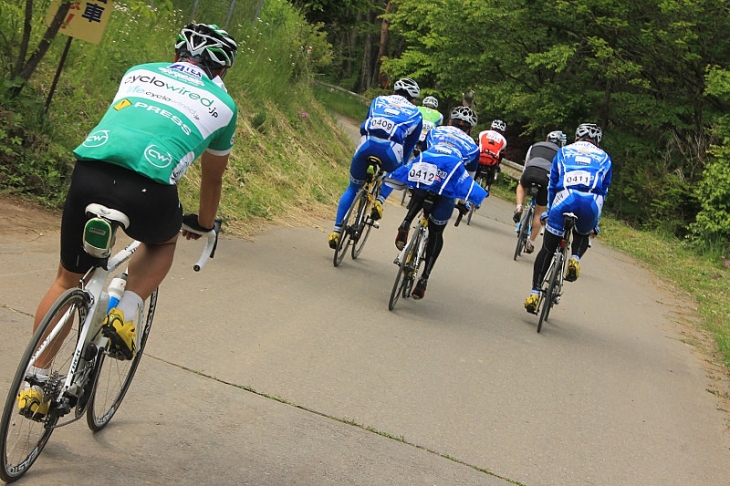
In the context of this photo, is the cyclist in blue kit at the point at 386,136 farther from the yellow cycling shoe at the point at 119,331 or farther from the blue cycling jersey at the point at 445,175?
the yellow cycling shoe at the point at 119,331

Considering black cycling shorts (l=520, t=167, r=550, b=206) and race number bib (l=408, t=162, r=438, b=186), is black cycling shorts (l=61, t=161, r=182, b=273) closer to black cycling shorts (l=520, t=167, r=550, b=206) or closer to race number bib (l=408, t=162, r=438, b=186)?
race number bib (l=408, t=162, r=438, b=186)

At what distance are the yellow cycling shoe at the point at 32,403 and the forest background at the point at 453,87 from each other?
560 cm

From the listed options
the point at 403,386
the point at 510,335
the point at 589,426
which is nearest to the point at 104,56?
the point at 510,335

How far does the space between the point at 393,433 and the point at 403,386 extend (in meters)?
1.10

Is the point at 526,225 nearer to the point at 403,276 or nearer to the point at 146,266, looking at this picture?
the point at 403,276

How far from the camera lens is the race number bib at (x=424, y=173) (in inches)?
398

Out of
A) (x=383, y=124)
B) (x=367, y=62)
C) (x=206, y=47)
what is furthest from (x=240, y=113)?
(x=367, y=62)

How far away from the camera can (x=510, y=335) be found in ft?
32.8

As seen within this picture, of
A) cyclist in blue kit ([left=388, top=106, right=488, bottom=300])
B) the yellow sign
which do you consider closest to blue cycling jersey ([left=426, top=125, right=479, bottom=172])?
cyclist in blue kit ([left=388, top=106, right=488, bottom=300])

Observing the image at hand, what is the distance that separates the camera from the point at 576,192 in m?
10.8

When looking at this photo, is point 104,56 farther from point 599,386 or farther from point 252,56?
point 599,386

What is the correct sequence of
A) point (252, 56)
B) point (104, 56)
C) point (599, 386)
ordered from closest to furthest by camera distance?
point (599, 386)
point (104, 56)
point (252, 56)

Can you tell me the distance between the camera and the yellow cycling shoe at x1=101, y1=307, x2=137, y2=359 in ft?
13.9

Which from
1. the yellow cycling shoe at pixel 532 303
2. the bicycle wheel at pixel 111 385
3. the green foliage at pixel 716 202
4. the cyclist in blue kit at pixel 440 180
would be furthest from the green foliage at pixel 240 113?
the green foliage at pixel 716 202
